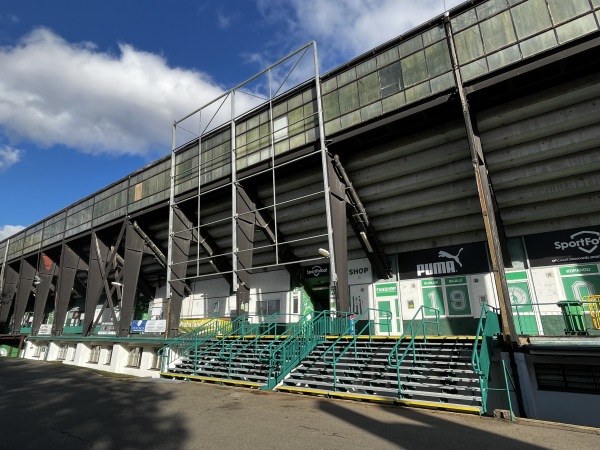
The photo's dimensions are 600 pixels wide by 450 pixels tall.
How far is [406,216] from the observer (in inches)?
745

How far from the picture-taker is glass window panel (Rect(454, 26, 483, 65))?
1423 centimetres

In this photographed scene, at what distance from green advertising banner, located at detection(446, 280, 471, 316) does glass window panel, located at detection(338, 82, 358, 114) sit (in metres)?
10.3

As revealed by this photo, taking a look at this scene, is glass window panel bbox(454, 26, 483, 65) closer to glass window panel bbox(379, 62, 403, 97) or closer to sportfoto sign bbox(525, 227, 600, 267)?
glass window panel bbox(379, 62, 403, 97)

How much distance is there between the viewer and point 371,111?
16578mm

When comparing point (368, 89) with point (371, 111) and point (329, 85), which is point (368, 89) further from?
point (329, 85)

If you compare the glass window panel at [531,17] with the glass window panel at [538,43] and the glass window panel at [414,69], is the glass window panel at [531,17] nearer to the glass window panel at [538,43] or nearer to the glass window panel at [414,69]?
the glass window panel at [538,43]

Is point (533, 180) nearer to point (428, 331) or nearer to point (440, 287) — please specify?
point (440, 287)

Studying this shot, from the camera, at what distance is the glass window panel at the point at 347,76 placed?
17.6 metres

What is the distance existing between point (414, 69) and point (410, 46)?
1193 mm

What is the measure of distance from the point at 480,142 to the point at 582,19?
4961 millimetres

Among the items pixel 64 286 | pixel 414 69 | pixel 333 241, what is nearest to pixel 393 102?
pixel 414 69

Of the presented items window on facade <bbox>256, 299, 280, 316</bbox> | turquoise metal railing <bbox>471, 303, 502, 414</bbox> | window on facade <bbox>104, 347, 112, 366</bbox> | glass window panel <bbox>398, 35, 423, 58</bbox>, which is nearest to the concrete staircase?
turquoise metal railing <bbox>471, 303, 502, 414</bbox>

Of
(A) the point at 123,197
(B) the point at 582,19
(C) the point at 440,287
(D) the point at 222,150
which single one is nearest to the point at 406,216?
(C) the point at 440,287

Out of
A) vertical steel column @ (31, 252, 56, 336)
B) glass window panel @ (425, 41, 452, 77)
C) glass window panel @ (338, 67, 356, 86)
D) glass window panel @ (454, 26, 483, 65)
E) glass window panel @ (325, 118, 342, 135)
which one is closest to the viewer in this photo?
glass window panel @ (454, 26, 483, 65)
